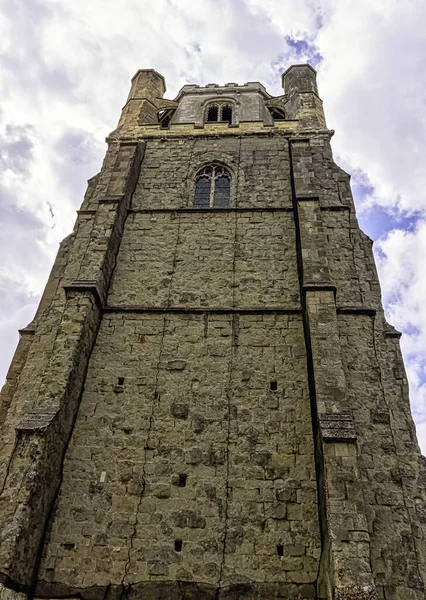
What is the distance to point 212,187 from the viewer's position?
1201cm

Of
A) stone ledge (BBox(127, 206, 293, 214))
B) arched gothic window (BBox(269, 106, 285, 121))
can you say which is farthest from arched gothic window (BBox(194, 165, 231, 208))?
arched gothic window (BBox(269, 106, 285, 121))

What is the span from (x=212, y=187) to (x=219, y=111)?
6.97m

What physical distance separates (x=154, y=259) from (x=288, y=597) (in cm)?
656

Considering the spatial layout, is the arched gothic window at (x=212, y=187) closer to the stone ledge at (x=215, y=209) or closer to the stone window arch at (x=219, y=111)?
the stone ledge at (x=215, y=209)

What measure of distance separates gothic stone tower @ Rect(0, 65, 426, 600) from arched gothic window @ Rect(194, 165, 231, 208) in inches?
3.2

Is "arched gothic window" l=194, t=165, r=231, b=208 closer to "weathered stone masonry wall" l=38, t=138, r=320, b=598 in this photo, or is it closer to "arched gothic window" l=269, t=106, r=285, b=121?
"weathered stone masonry wall" l=38, t=138, r=320, b=598

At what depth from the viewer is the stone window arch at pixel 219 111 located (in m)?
17.4

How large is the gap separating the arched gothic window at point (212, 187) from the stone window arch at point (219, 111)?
563 centimetres

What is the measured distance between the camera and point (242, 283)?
955 cm

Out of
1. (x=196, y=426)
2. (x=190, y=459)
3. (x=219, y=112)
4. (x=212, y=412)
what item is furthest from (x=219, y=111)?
(x=190, y=459)

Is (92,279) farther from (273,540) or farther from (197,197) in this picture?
(273,540)

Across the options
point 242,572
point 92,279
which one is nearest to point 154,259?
point 92,279

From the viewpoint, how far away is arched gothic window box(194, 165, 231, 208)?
11.6 m

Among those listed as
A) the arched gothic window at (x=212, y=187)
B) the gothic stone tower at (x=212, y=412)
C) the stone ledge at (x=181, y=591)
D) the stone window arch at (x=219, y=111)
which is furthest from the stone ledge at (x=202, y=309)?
the stone window arch at (x=219, y=111)
